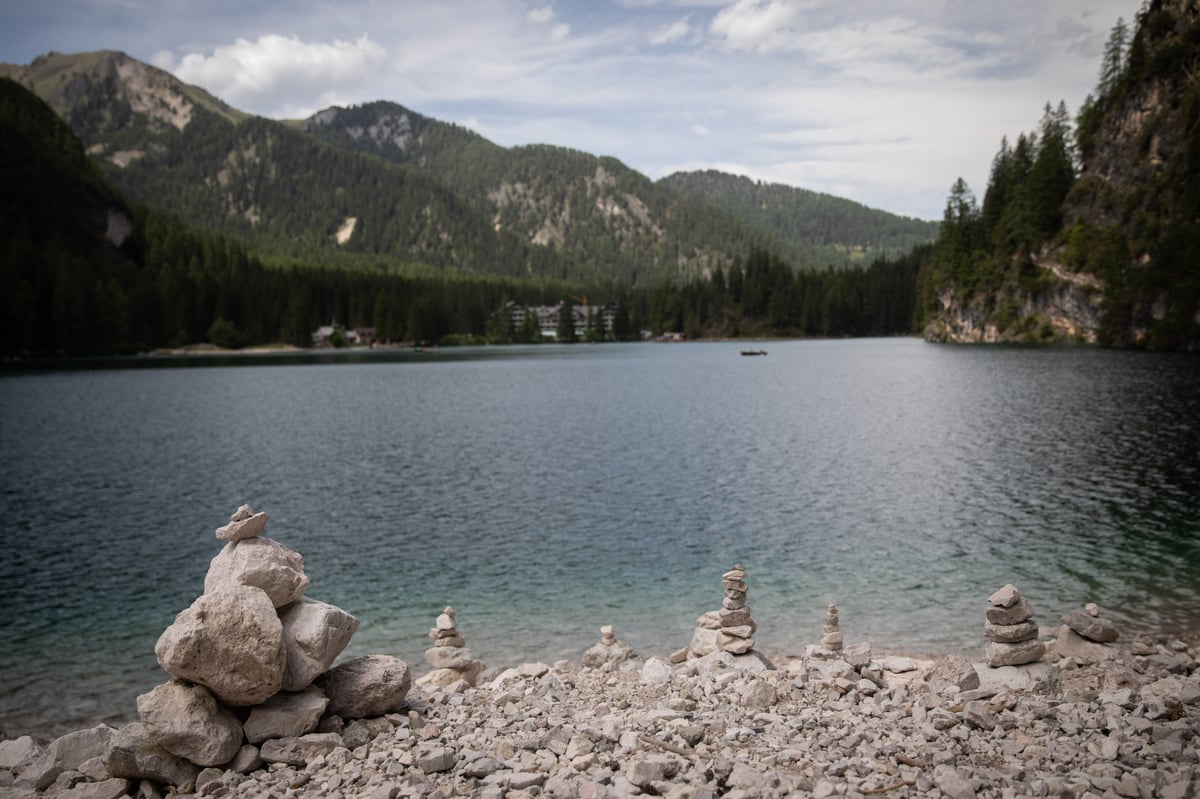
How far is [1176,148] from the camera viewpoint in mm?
111938

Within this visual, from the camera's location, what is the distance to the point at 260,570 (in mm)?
10375

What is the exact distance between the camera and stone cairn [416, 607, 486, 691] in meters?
14.5

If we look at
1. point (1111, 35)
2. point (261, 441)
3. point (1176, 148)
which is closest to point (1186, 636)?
point (261, 441)

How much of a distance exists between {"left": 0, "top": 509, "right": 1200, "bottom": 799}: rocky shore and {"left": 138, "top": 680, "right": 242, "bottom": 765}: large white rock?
19mm

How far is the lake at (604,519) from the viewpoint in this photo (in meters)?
18.4

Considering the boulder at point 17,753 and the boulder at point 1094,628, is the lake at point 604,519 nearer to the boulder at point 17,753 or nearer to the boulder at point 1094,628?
the boulder at point 1094,628

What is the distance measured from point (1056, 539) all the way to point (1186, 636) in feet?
29.7

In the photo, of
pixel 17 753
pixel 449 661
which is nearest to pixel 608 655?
pixel 449 661

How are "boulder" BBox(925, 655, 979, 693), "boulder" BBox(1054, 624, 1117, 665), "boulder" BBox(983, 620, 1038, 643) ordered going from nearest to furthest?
"boulder" BBox(925, 655, 979, 693) → "boulder" BBox(983, 620, 1038, 643) → "boulder" BBox(1054, 624, 1117, 665)

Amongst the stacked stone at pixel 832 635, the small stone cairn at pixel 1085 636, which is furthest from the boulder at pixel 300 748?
the small stone cairn at pixel 1085 636

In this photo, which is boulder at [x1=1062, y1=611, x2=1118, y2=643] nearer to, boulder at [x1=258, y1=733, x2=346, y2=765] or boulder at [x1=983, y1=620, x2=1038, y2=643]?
boulder at [x1=983, y1=620, x2=1038, y2=643]

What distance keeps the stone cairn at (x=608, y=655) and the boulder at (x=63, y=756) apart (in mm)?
8257

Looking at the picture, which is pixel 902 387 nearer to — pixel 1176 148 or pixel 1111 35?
pixel 1176 148

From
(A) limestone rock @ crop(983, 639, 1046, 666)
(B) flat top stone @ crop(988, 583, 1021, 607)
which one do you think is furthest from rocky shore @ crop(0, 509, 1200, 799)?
(B) flat top stone @ crop(988, 583, 1021, 607)
